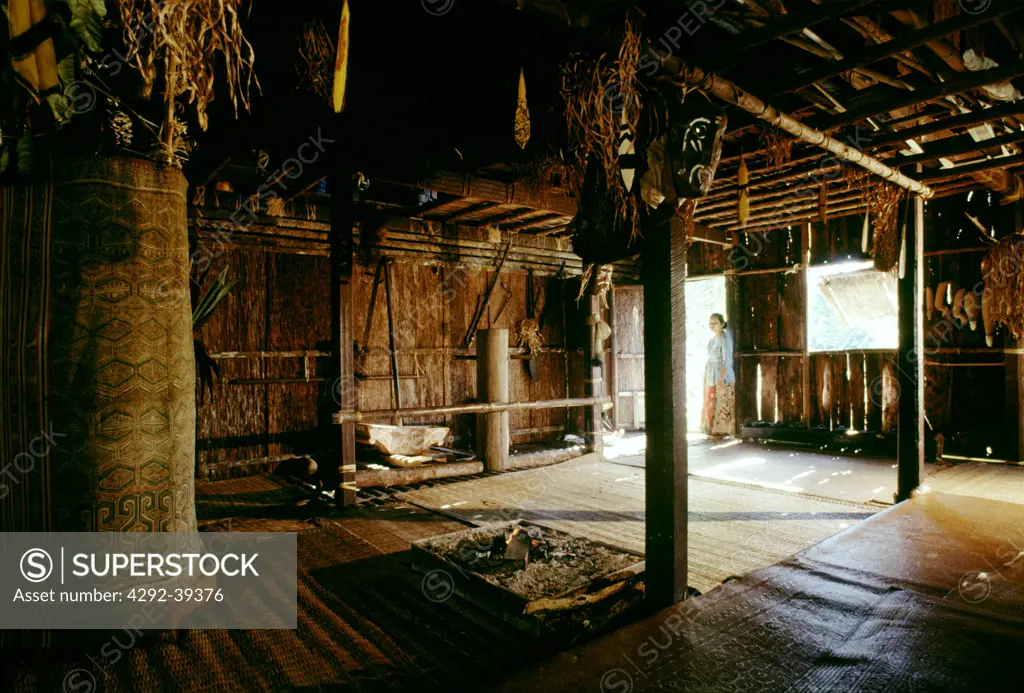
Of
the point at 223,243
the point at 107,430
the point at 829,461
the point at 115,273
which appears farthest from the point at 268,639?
the point at 829,461

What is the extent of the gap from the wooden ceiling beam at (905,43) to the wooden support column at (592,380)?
564cm

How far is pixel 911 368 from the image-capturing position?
6074 mm

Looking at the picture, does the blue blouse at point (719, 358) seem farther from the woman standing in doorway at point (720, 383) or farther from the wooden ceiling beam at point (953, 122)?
the wooden ceiling beam at point (953, 122)

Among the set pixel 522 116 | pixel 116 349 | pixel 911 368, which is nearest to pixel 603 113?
pixel 522 116

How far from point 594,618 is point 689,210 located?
3.03 m

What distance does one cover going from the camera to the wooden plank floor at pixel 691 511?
4.65 m

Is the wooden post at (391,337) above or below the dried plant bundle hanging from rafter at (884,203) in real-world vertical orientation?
below

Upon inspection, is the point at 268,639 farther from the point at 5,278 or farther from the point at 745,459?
the point at 745,459

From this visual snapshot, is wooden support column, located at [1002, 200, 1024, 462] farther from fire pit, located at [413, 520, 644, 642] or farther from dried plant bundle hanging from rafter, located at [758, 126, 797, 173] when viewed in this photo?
fire pit, located at [413, 520, 644, 642]

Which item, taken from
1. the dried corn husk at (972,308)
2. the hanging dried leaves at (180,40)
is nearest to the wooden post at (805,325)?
the dried corn husk at (972,308)

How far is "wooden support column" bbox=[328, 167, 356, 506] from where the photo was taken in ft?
20.4

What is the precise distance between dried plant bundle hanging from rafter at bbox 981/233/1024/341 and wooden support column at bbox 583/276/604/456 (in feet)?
20.8

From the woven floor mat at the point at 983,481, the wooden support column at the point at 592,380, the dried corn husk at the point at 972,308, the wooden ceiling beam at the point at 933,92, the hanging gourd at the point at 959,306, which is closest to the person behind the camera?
the wooden ceiling beam at the point at 933,92

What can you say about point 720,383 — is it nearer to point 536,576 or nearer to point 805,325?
point 805,325
